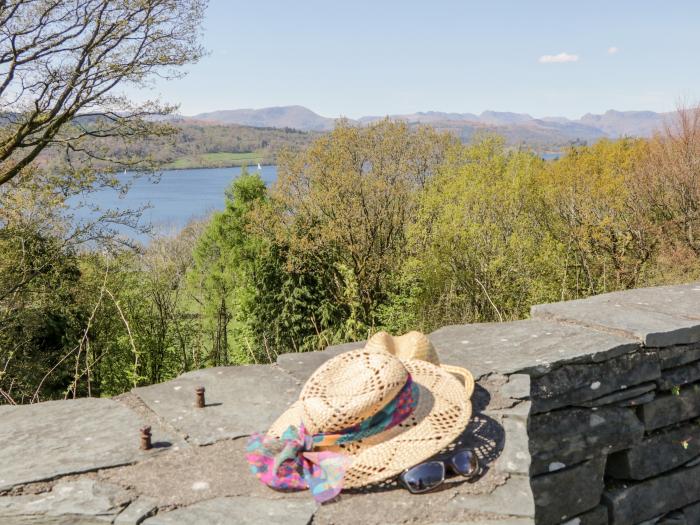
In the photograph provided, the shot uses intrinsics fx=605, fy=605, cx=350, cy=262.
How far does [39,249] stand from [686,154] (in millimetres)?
15222

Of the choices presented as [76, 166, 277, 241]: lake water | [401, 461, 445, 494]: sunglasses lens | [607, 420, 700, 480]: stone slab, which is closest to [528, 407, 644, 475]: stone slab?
[607, 420, 700, 480]: stone slab

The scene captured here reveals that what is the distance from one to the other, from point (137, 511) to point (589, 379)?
247 cm

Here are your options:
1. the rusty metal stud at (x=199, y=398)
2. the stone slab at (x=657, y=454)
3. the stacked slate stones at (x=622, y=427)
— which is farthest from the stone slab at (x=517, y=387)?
the rusty metal stud at (x=199, y=398)

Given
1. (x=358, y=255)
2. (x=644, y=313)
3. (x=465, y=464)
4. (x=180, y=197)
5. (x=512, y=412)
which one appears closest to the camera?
(x=465, y=464)

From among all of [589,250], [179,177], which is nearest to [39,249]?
[589,250]

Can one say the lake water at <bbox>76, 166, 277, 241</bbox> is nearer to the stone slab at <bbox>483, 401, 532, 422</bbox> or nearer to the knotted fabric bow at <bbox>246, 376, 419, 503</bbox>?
the stone slab at <bbox>483, 401, 532, 422</bbox>

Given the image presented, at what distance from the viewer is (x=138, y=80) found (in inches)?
533

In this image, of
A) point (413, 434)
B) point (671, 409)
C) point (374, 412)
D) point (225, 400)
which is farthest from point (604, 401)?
point (225, 400)

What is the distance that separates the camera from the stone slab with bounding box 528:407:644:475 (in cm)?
326

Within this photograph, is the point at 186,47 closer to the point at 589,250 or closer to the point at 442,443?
the point at 589,250

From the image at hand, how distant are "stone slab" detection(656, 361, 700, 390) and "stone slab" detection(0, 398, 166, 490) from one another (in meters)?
2.94

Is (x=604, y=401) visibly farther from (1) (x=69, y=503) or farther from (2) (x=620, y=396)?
(1) (x=69, y=503)

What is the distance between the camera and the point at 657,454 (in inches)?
147

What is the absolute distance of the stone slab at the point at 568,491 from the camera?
3.23 m
